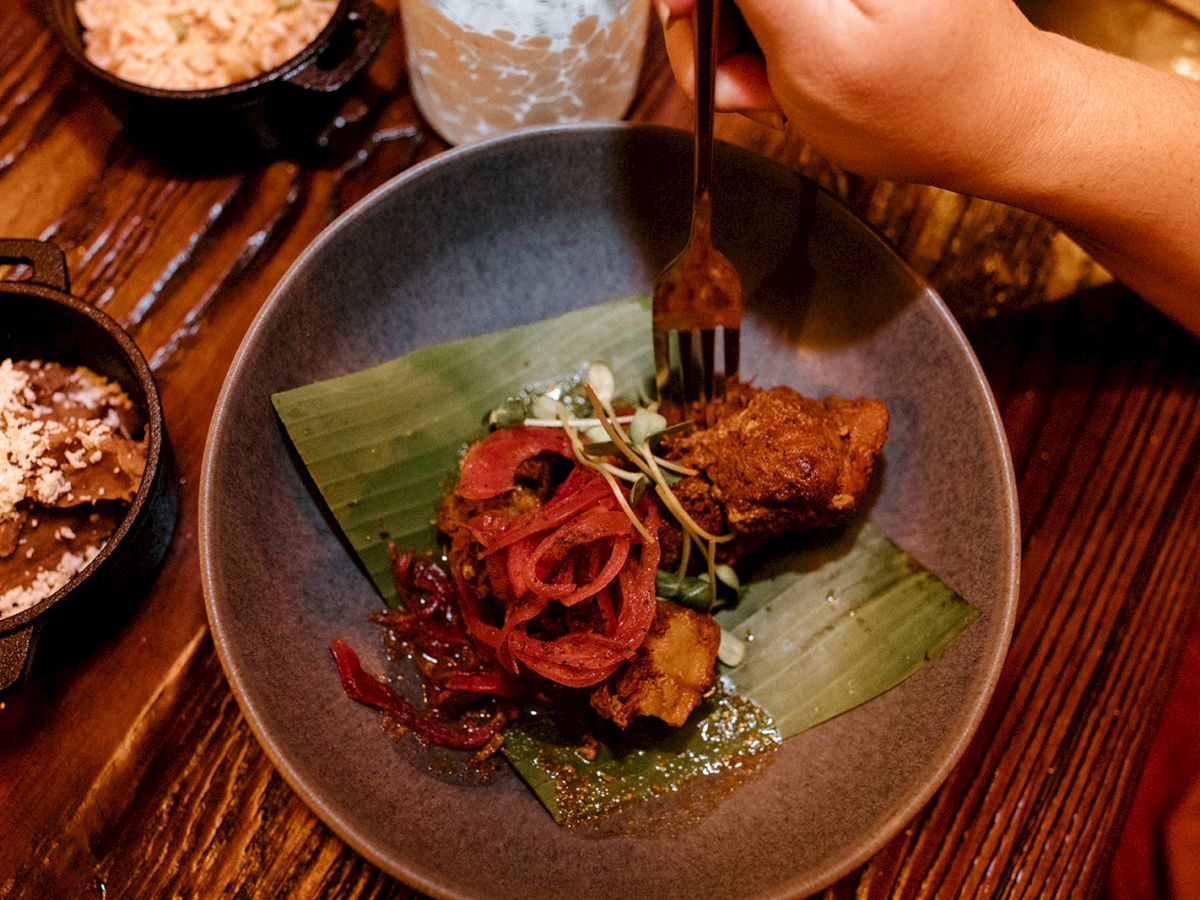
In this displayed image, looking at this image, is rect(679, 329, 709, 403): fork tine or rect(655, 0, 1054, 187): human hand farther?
rect(679, 329, 709, 403): fork tine

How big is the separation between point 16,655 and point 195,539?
1.55ft

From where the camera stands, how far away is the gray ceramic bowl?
5.14 feet

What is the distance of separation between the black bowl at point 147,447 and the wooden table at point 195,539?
130 mm

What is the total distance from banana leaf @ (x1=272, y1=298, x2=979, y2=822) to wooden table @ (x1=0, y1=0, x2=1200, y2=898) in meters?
0.33

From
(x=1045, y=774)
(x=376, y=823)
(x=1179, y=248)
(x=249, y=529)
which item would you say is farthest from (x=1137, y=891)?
(x=249, y=529)

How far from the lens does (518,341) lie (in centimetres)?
208

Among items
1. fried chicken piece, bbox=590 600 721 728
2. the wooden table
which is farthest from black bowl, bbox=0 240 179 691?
fried chicken piece, bbox=590 600 721 728

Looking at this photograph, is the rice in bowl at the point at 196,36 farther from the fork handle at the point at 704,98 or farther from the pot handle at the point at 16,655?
the pot handle at the point at 16,655

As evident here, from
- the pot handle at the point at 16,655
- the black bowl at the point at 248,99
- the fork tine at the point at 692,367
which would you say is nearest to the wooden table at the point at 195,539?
the black bowl at the point at 248,99

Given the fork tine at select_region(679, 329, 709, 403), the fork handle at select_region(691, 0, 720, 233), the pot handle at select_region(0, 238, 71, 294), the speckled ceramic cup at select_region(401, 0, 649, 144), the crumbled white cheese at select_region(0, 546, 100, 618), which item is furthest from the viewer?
the fork tine at select_region(679, 329, 709, 403)

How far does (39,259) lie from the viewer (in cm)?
179

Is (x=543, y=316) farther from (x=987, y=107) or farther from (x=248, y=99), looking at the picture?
(x=987, y=107)

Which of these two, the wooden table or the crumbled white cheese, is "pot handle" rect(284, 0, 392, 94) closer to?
the wooden table

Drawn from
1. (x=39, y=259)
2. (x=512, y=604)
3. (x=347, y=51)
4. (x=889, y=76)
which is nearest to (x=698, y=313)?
(x=889, y=76)
